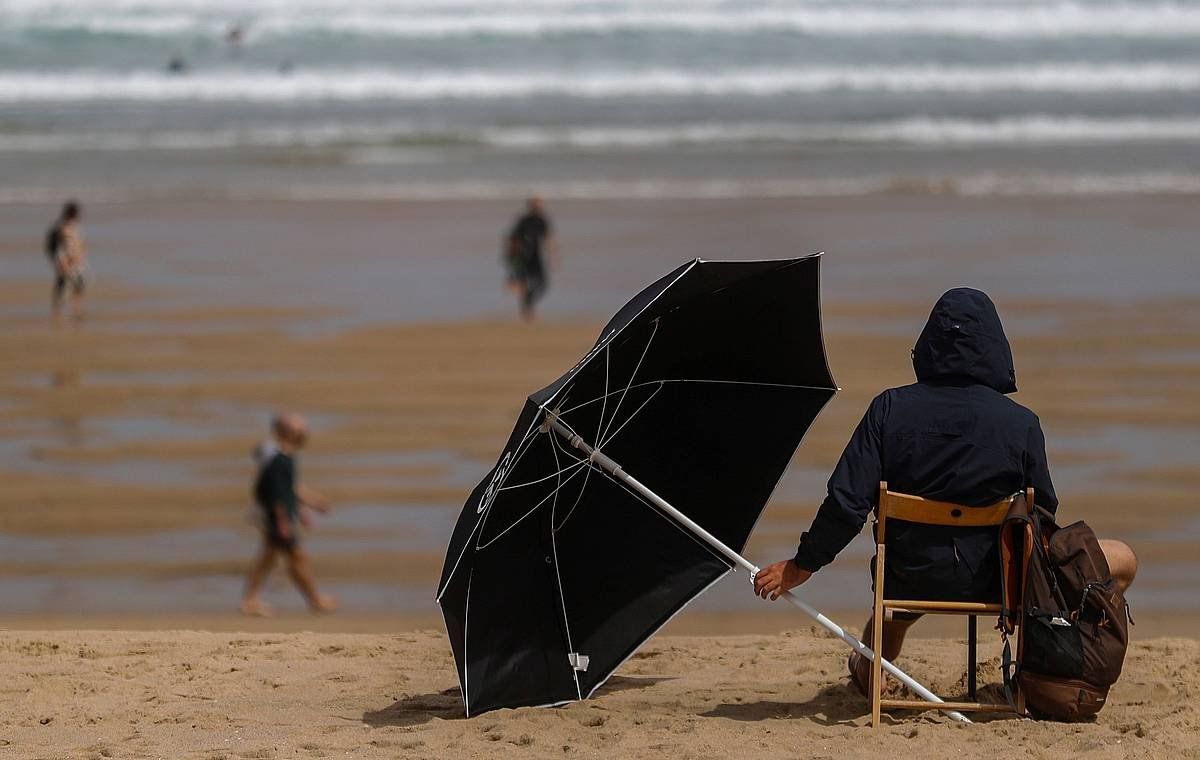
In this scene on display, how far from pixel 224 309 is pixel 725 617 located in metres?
9.19

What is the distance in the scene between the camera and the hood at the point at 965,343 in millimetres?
4973

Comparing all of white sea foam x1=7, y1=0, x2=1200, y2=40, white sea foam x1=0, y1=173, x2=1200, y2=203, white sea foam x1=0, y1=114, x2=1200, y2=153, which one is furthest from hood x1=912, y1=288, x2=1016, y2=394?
white sea foam x1=7, y1=0, x2=1200, y2=40

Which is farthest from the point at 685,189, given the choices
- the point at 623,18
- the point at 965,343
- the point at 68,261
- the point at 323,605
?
the point at 965,343

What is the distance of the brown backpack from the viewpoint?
16.0 feet

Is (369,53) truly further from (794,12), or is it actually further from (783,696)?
(783,696)

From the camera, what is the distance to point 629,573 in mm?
5590

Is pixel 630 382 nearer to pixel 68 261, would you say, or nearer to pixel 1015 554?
pixel 1015 554

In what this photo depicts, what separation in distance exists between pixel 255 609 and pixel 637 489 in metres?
3.30

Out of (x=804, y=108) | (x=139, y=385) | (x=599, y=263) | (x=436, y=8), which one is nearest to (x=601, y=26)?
(x=436, y=8)

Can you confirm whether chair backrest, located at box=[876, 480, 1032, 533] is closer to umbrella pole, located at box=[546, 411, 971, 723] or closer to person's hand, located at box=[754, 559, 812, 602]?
person's hand, located at box=[754, 559, 812, 602]

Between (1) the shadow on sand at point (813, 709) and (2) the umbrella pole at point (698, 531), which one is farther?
(1) the shadow on sand at point (813, 709)

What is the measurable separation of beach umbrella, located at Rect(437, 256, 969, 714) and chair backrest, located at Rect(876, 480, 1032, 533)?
494 millimetres

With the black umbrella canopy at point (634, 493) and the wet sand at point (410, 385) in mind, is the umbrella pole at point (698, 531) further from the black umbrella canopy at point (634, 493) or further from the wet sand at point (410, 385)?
the wet sand at point (410, 385)

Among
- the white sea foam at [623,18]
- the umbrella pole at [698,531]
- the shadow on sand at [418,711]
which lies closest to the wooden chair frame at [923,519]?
the umbrella pole at [698,531]
